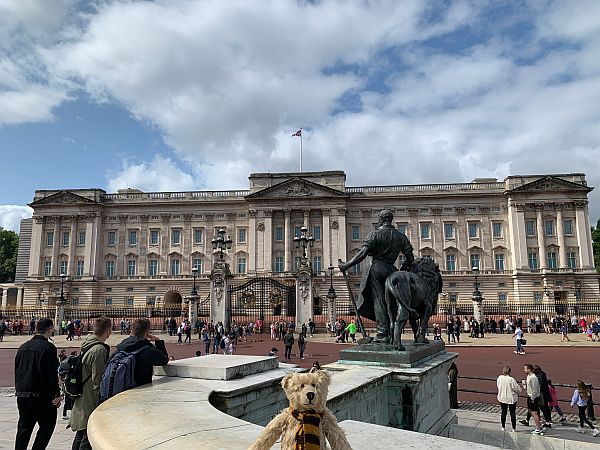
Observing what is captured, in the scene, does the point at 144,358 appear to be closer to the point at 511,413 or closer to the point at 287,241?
the point at 511,413

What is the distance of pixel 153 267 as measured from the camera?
59062mm

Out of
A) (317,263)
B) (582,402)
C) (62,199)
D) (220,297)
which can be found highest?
(62,199)

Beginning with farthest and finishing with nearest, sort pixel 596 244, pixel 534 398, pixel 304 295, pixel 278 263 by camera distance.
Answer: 1. pixel 596 244
2. pixel 278 263
3. pixel 304 295
4. pixel 534 398

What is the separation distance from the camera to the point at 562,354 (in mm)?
23422

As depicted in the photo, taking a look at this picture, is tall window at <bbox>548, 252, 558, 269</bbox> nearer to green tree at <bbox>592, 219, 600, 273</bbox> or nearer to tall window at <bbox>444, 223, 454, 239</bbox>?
tall window at <bbox>444, 223, 454, 239</bbox>

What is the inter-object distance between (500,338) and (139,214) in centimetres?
4575

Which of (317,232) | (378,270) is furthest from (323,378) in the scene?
(317,232)

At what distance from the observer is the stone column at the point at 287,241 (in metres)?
56.3

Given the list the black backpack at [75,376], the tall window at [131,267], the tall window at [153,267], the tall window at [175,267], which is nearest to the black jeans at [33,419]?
the black backpack at [75,376]

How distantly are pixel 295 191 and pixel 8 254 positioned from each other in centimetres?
5387

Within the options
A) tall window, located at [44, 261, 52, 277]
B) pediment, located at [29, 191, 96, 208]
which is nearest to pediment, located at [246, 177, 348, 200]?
pediment, located at [29, 191, 96, 208]

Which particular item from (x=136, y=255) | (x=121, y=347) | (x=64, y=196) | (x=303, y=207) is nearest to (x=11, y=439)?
(x=121, y=347)

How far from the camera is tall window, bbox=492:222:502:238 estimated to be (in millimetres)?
56522

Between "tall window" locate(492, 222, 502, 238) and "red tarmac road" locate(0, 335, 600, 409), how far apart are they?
31.7 m
